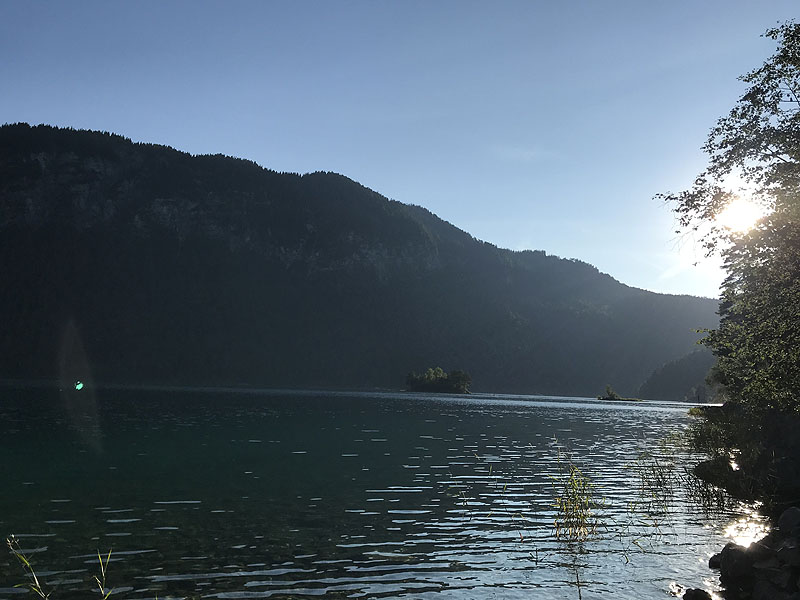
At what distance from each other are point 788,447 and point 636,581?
781 inches

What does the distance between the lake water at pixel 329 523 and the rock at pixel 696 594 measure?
764 millimetres

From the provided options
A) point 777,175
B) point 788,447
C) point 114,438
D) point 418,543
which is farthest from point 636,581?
point 114,438

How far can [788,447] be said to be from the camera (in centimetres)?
2994

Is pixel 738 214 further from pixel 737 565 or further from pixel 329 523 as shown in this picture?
pixel 329 523

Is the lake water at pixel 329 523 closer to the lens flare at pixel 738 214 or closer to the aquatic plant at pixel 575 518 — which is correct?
the aquatic plant at pixel 575 518

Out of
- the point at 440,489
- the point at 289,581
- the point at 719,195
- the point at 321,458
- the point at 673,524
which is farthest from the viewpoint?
the point at 321,458

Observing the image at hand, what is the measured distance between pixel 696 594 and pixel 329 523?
12641 mm

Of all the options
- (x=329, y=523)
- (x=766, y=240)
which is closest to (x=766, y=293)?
(x=766, y=240)

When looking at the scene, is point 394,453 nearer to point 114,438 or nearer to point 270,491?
point 270,491

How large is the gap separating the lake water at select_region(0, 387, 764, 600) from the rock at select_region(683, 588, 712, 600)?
76 centimetres

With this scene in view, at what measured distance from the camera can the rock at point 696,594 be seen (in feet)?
46.4

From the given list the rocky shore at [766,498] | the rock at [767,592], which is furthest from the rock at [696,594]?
the rock at [767,592]

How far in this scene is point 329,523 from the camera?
21672 mm

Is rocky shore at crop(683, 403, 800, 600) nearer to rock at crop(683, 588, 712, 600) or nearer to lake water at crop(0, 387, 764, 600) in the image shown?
rock at crop(683, 588, 712, 600)
